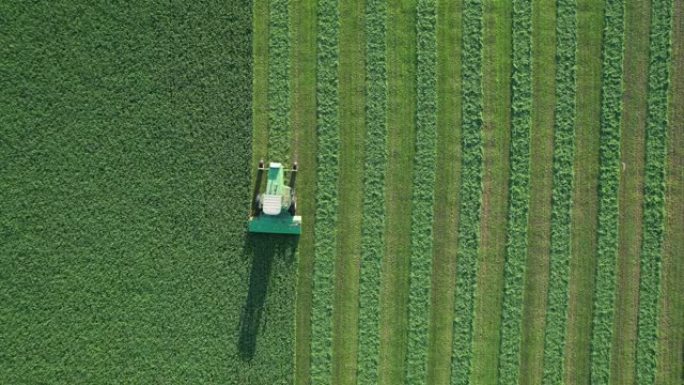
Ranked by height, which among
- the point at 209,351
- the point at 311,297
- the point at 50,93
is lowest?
the point at 209,351

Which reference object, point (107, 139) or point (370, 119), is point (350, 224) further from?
point (107, 139)

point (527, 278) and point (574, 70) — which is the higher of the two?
point (574, 70)

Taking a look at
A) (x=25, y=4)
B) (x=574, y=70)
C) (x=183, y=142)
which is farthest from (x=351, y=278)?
(x=25, y=4)

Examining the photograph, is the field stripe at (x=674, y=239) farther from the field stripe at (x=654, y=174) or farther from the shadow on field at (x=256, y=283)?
the shadow on field at (x=256, y=283)

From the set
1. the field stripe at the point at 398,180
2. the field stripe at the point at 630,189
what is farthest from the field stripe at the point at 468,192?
the field stripe at the point at 630,189

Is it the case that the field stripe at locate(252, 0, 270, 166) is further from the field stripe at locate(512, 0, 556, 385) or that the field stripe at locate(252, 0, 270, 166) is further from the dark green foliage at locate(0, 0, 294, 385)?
the field stripe at locate(512, 0, 556, 385)

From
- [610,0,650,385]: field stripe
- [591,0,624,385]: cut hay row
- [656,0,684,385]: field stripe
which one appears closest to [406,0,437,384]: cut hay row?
[591,0,624,385]: cut hay row

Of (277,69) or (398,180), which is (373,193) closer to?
(398,180)
